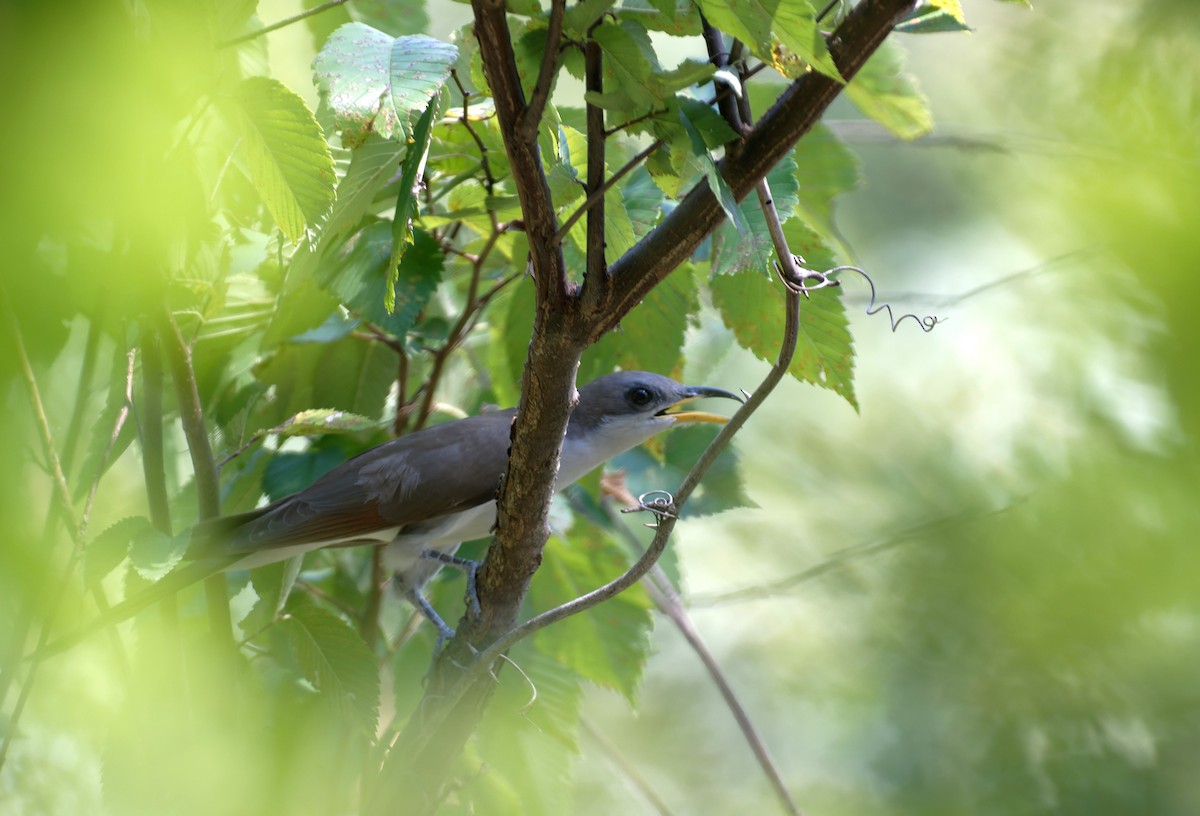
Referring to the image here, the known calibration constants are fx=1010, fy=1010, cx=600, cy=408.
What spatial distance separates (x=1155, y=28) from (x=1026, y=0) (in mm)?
119

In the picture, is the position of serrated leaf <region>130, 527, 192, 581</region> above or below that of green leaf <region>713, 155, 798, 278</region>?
below

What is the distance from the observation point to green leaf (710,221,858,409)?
54.5 inches

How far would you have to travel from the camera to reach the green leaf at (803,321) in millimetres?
1385

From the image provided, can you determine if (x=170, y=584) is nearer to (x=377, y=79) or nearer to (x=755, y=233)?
(x=377, y=79)

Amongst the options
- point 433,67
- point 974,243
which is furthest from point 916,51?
point 433,67

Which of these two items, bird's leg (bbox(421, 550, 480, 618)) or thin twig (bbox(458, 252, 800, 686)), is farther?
bird's leg (bbox(421, 550, 480, 618))

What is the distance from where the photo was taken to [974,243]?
229cm

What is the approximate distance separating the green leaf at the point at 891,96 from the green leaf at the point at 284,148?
2.63 ft

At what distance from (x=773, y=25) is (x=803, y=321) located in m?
0.72

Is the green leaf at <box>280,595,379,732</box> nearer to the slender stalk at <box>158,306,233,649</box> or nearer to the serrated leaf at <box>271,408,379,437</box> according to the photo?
the slender stalk at <box>158,306,233,649</box>

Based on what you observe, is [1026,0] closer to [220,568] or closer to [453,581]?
[220,568]

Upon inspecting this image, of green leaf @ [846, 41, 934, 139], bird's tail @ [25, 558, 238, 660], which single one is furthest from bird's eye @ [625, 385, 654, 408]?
bird's tail @ [25, 558, 238, 660]

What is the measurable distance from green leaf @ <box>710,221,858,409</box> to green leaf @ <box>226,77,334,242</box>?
0.60m

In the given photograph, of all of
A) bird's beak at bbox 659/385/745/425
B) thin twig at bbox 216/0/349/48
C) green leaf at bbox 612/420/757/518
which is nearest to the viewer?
thin twig at bbox 216/0/349/48
